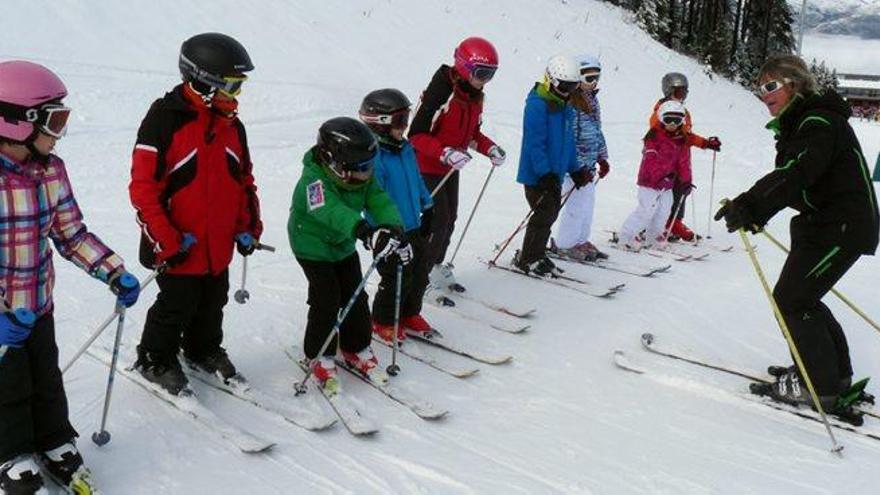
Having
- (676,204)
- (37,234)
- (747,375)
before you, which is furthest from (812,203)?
(676,204)

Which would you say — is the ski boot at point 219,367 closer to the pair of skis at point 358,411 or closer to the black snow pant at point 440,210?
the pair of skis at point 358,411

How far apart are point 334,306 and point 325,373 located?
365 millimetres

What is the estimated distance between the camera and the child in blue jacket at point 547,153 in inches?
244

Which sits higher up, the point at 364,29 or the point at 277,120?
the point at 364,29

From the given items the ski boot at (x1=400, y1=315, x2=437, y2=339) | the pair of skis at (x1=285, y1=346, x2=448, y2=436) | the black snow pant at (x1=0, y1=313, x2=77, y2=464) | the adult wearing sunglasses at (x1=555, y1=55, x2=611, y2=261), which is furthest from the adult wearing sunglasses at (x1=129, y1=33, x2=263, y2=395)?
the adult wearing sunglasses at (x1=555, y1=55, x2=611, y2=261)

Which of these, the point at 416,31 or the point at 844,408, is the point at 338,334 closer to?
the point at 844,408

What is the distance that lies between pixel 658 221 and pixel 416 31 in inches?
347

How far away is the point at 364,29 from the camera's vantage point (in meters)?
14.4

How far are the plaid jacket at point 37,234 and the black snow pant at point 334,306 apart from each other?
3.89ft

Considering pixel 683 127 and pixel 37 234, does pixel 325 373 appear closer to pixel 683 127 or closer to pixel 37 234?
pixel 37 234

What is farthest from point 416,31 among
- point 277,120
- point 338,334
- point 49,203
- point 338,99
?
point 49,203

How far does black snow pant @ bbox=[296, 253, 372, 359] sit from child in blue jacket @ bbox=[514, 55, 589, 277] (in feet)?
8.26

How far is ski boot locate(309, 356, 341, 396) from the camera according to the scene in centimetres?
405

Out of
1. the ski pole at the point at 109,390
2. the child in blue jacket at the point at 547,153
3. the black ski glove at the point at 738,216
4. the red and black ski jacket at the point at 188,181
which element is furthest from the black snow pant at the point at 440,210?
the ski pole at the point at 109,390
